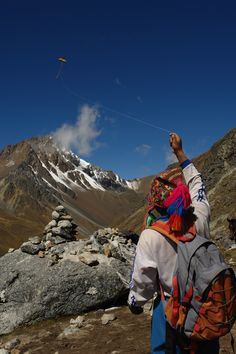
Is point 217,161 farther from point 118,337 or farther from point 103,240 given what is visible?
point 118,337

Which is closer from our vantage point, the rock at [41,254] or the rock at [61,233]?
the rock at [41,254]

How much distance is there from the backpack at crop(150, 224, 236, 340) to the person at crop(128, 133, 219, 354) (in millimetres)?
196

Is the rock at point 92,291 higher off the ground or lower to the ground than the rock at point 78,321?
higher

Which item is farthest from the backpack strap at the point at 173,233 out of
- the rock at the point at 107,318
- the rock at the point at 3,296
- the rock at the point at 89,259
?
the rock at the point at 3,296

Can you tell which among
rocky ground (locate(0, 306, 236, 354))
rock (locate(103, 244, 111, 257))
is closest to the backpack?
rocky ground (locate(0, 306, 236, 354))

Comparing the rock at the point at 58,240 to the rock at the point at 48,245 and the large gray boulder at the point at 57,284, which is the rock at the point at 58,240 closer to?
the rock at the point at 48,245

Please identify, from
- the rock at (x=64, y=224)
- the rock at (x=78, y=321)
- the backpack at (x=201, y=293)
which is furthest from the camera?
the rock at (x=64, y=224)

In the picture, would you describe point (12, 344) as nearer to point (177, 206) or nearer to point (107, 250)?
point (107, 250)

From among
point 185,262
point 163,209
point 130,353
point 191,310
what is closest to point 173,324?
point 191,310

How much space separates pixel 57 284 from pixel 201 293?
11.5 m

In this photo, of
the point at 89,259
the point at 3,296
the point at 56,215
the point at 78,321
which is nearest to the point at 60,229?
the point at 56,215

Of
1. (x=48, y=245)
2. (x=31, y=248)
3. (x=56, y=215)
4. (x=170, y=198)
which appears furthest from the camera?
(x=56, y=215)

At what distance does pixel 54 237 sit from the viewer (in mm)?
18547

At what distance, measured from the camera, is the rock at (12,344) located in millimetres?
12445
